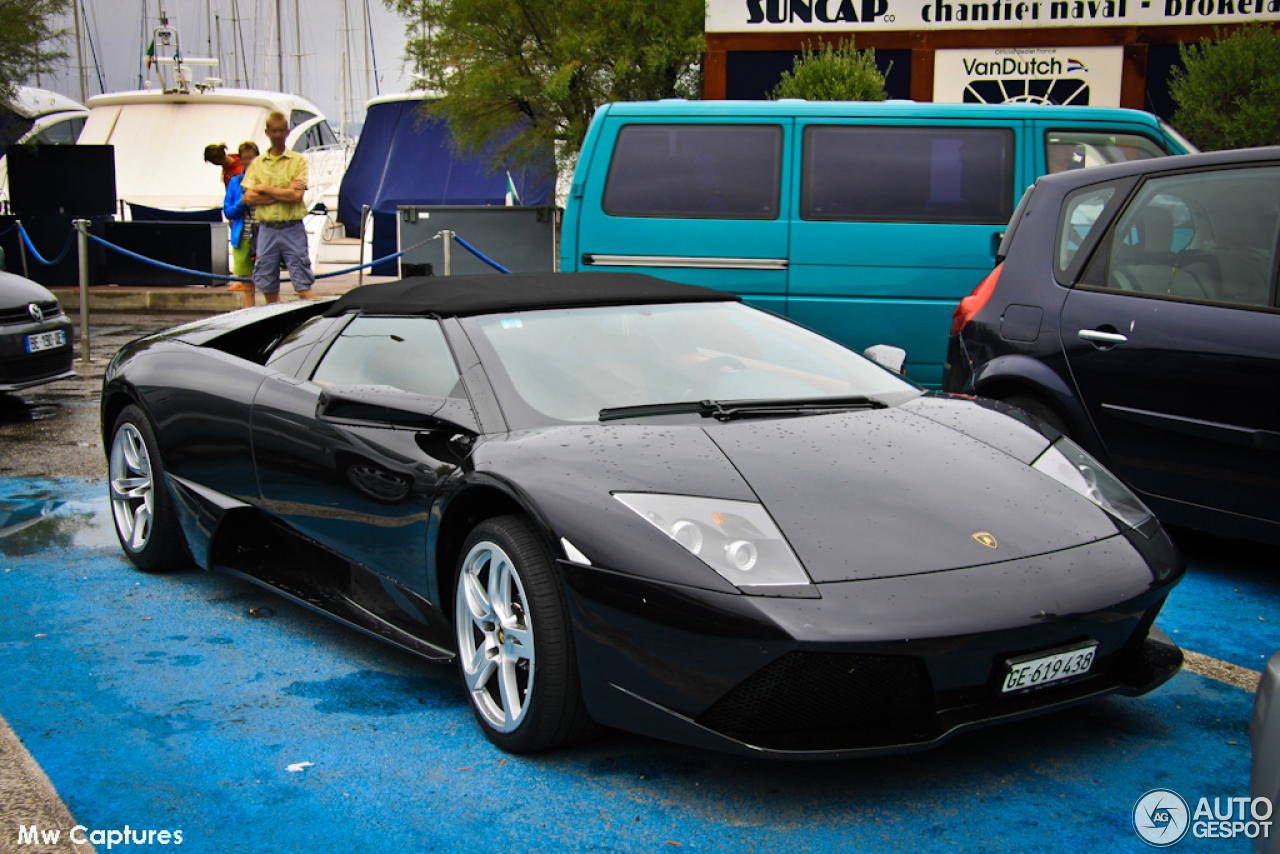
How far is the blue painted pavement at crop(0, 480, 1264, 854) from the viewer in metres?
2.39

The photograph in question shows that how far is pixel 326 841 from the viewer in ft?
7.80

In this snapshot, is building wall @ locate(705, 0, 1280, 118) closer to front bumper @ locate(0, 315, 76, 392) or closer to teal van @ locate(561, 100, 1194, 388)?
teal van @ locate(561, 100, 1194, 388)

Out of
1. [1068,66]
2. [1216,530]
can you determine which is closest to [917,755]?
[1216,530]

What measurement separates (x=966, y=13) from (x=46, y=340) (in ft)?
36.5

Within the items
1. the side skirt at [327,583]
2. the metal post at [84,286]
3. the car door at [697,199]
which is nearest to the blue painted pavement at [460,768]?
the side skirt at [327,583]

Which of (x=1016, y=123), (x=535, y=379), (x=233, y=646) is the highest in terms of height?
(x=1016, y=123)

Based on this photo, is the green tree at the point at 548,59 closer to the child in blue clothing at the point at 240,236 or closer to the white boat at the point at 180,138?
the child in blue clothing at the point at 240,236

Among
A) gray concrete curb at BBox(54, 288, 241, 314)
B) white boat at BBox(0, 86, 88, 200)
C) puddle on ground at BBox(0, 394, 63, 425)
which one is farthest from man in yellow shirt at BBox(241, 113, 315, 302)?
white boat at BBox(0, 86, 88, 200)

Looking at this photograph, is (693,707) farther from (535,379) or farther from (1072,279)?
(1072,279)

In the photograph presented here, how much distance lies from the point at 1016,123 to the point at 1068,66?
8.43 meters

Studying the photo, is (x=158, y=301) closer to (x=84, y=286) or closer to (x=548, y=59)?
(x=84, y=286)

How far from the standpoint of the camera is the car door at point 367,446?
3.06 meters

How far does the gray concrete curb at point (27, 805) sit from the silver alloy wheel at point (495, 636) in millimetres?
901

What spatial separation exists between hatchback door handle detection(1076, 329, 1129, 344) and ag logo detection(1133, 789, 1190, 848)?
2.06 meters
